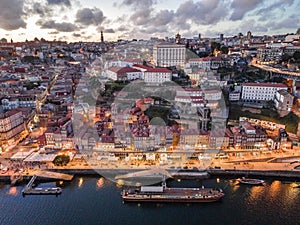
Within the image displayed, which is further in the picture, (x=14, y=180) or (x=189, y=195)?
(x=14, y=180)

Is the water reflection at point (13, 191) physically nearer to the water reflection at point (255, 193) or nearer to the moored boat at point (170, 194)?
the moored boat at point (170, 194)

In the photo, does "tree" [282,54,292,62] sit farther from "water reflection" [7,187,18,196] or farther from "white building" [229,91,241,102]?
"water reflection" [7,187,18,196]

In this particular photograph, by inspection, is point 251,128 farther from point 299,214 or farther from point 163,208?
point 163,208

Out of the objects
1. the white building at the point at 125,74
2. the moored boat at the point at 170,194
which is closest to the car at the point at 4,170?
the moored boat at the point at 170,194

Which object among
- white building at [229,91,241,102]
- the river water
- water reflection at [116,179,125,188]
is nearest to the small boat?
the river water

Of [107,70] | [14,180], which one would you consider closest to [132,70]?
[107,70]

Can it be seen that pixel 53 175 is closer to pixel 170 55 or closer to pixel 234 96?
pixel 234 96

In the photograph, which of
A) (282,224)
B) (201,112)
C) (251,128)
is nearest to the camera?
(282,224)
